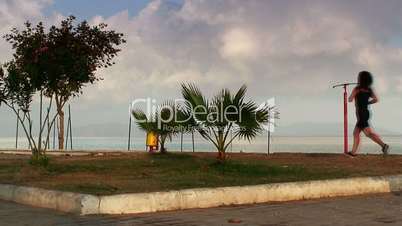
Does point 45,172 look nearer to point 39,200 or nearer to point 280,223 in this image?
point 39,200

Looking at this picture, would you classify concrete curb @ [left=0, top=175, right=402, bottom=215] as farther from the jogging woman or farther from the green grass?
the jogging woman

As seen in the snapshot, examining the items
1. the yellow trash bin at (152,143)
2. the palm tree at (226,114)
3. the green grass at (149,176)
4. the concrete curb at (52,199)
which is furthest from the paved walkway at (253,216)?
the yellow trash bin at (152,143)

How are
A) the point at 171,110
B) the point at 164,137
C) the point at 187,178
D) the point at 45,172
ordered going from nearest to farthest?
the point at 187,178 → the point at 45,172 → the point at 171,110 → the point at 164,137

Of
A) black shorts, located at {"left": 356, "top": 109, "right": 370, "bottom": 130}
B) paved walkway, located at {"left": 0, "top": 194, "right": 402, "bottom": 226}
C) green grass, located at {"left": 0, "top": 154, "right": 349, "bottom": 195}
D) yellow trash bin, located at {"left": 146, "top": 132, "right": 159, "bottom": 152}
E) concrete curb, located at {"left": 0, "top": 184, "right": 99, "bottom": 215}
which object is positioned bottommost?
paved walkway, located at {"left": 0, "top": 194, "right": 402, "bottom": 226}

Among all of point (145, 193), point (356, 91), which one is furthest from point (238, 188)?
point (356, 91)

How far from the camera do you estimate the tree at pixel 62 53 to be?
14.1 m

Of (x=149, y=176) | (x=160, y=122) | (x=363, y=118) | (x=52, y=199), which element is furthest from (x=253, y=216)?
(x=160, y=122)

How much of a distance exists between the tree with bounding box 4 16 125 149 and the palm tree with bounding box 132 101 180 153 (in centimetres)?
470

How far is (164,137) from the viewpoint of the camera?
69.9 feet

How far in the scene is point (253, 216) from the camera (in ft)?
27.4

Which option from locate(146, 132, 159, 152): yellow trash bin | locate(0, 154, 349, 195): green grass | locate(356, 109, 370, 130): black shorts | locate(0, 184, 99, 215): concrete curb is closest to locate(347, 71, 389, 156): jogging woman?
locate(356, 109, 370, 130): black shorts

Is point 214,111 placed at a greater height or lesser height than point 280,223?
greater

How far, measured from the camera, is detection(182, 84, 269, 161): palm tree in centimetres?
1262

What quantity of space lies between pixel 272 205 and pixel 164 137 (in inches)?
473
